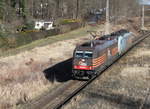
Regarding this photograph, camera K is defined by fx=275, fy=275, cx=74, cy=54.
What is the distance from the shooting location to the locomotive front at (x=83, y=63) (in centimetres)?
2060

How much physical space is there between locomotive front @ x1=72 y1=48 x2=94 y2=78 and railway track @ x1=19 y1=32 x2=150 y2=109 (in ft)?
2.25

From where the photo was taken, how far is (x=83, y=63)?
20.8 metres

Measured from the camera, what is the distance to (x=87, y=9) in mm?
95562

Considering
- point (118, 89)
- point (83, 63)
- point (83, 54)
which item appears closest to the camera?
point (118, 89)

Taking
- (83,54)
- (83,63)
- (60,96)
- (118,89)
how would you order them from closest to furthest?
(60,96), (118,89), (83,63), (83,54)

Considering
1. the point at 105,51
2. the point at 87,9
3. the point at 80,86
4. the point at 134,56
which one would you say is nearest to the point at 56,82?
the point at 80,86

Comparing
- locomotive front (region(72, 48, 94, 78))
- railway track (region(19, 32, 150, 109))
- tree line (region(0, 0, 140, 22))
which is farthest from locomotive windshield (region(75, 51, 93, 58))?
tree line (region(0, 0, 140, 22))

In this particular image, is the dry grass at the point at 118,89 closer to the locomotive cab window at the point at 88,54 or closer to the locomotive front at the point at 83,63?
the locomotive front at the point at 83,63

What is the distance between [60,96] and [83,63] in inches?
151

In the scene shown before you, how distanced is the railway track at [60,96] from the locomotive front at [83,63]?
687 millimetres

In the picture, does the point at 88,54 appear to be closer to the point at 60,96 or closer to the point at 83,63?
Answer: the point at 83,63

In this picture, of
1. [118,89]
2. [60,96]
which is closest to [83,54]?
[118,89]

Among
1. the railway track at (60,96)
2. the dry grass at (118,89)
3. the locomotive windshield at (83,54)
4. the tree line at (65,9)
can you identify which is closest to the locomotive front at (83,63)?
the locomotive windshield at (83,54)

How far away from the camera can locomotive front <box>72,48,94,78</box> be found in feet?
67.6
